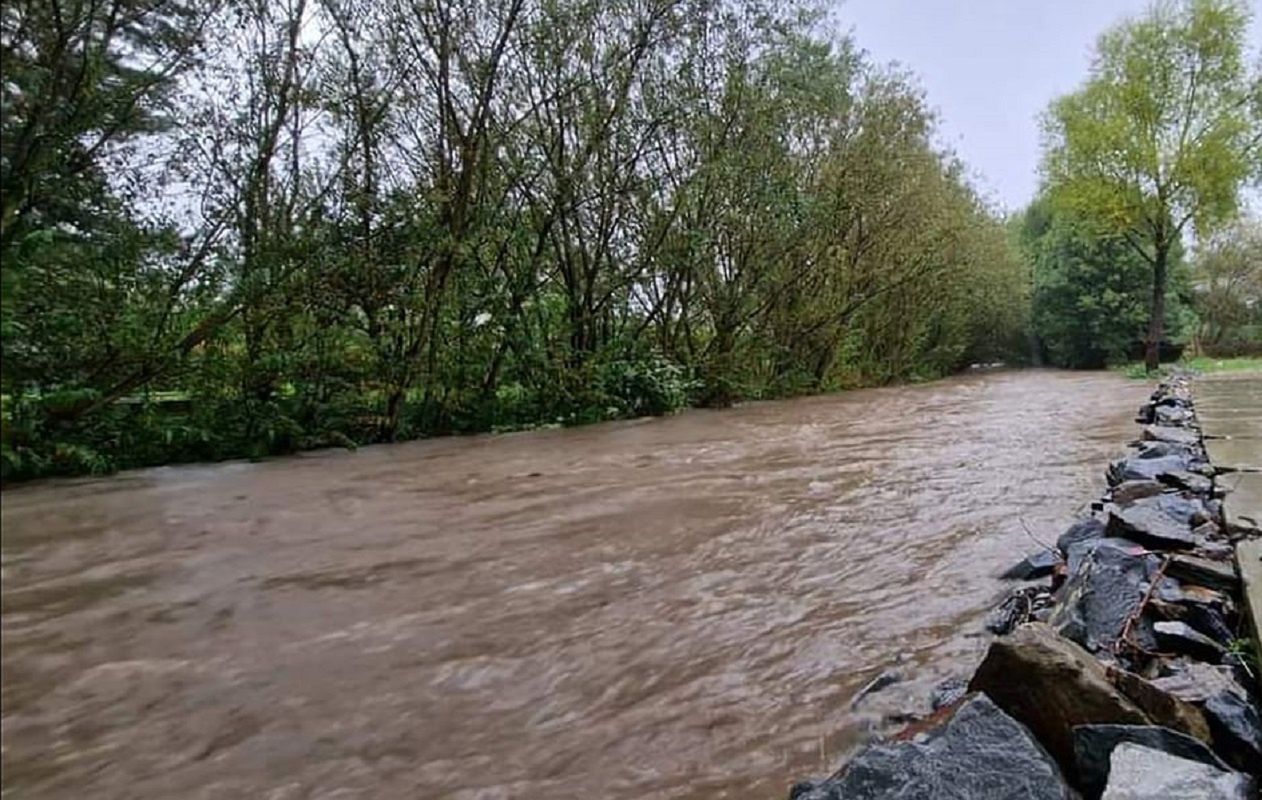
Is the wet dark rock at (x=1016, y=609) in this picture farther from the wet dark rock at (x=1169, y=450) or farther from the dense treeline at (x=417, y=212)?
the dense treeline at (x=417, y=212)

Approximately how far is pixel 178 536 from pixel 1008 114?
75.3 ft

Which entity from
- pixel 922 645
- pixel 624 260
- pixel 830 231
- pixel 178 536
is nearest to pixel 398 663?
pixel 922 645

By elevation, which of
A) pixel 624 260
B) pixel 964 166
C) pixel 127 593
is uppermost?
pixel 964 166

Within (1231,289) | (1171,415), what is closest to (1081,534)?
(1171,415)

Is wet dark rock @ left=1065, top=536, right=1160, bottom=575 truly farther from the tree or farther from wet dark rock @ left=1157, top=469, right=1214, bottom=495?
the tree

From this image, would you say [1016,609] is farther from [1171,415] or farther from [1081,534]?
[1171,415]

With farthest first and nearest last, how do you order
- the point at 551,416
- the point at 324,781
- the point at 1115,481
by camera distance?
1. the point at 551,416
2. the point at 1115,481
3. the point at 324,781

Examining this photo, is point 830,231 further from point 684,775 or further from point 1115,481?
point 684,775

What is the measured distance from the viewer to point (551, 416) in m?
9.19

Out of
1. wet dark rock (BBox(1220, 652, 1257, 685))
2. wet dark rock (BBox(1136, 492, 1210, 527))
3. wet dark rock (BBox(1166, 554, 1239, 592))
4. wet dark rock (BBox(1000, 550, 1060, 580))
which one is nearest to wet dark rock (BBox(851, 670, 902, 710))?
wet dark rock (BBox(1220, 652, 1257, 685))

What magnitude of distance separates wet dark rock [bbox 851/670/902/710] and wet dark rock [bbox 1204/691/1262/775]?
2.41 feet

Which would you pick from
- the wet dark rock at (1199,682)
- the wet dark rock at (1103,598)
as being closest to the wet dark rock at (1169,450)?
the wet dark rock at (1103,598)

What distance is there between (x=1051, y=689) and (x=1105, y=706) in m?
0.10

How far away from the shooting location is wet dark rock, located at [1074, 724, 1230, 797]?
1523 mm
